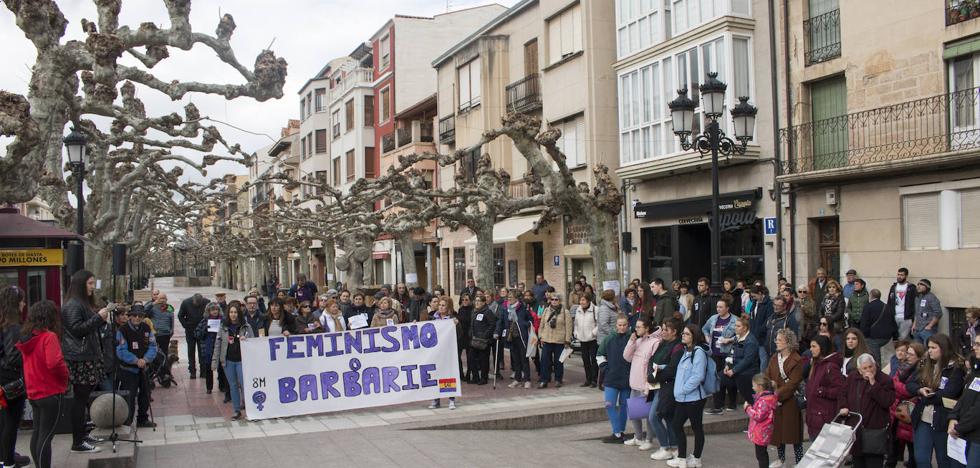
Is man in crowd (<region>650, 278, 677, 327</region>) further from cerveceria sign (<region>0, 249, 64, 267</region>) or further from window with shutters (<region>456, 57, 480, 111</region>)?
window with shutters (<region>456, 57, 480, 111</region>)

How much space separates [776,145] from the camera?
20391mm

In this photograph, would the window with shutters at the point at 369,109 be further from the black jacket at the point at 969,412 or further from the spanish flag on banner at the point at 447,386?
the black jacket at the point at 969,412

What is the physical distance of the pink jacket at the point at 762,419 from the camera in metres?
8.93

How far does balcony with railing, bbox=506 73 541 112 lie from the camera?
98.2 ft

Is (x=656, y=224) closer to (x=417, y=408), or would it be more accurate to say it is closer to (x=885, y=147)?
(x=885, y=147)

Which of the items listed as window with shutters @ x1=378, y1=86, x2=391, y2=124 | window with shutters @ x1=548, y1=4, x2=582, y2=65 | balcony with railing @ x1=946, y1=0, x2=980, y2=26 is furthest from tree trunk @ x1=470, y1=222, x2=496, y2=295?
window with shutters @ x1=378, y1=86, x2=391, y2=124

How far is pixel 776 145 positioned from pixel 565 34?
975cm

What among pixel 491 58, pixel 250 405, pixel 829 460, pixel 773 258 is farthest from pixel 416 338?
pixel 491 58

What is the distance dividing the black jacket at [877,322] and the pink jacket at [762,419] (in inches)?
272

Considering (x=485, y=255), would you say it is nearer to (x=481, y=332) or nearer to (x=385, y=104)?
(x=481, y=332)

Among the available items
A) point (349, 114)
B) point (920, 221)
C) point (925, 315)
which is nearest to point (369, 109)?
point (349, 114)

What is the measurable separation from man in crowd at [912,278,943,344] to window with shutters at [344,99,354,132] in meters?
43.0

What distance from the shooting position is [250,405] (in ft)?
41.0

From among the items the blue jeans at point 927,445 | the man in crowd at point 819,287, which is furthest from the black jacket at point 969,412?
the man in crowd at point 819,287
